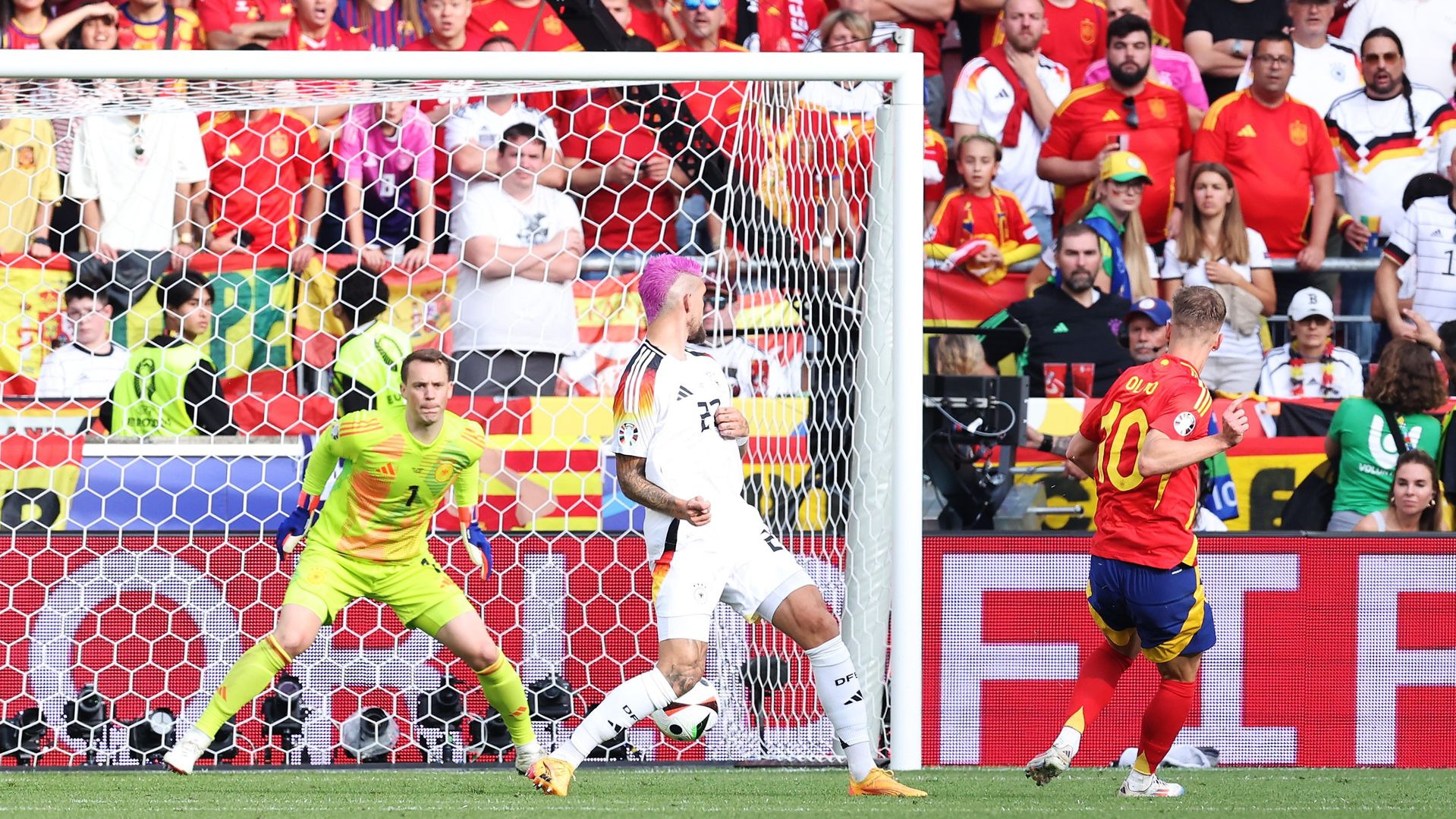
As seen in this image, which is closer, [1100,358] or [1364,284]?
[1100,358]

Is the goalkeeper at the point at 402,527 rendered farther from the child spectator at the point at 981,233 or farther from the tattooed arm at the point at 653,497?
the child spectator at the point at 981,233

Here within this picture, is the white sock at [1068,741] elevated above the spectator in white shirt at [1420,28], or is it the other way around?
the spectator in white shirt at [1420,28]

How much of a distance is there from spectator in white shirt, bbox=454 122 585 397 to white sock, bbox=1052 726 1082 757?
3.26 meters

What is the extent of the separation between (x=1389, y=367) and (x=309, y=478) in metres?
4.72

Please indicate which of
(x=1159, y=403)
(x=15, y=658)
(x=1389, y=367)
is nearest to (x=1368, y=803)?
(x=1159, y=403)

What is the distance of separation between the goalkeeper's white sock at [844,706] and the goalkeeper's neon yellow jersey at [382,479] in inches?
66.8

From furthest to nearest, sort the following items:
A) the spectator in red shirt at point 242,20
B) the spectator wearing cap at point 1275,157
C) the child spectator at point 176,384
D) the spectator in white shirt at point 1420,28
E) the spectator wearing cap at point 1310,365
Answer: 1. the spectator in white shirt at point 1420,28
2. the spectator wearing cap at point 1275,157
3. the spectator in red shirt at point 242,20
4. the spectator wearing cap at point 1310,365
5. the child spectator at point 176,384

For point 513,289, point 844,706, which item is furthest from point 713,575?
point 513,289

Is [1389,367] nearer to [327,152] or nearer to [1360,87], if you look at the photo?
[1360,87]

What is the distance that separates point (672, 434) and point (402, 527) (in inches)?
58.8

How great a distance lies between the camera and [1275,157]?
963 centimetres

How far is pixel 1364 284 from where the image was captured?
9.41m

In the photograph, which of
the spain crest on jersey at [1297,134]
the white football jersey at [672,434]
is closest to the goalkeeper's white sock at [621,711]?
the white football jersey at [672,434]

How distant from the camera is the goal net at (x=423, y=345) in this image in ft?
21.2
